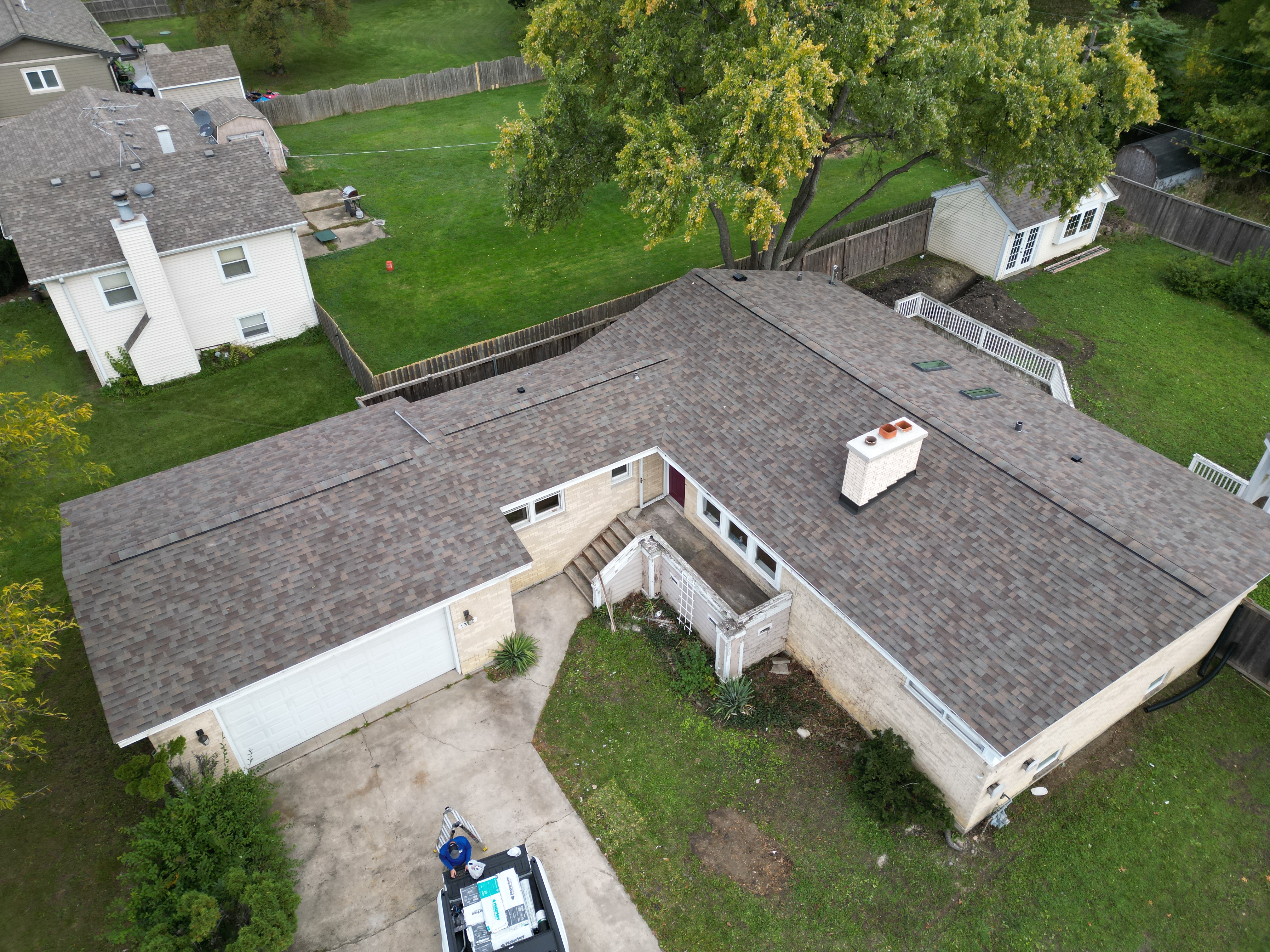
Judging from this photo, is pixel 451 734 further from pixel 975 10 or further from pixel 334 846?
pixel 975 10

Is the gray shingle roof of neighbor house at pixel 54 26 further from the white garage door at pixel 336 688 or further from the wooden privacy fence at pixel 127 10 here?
the white garage door at pixel 336 688

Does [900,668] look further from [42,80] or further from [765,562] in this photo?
[42,80]

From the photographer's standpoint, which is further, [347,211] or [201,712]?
[347,211]

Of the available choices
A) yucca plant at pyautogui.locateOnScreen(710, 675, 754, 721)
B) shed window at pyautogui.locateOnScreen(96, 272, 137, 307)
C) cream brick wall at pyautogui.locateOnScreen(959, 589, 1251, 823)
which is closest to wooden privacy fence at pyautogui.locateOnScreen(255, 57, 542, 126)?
shed window at pyautogui.locateOnScreen(96, 272, 137, 307)

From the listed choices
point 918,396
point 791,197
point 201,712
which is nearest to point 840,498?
point 918,396

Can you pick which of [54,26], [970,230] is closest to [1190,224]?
[970,230]
